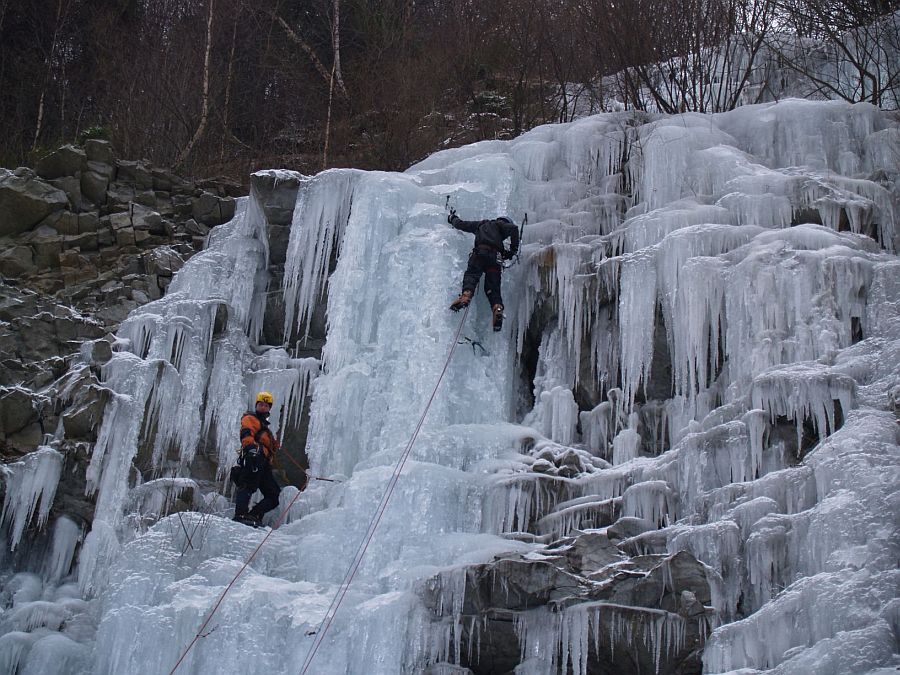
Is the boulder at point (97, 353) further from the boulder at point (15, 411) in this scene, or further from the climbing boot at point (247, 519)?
the climbing boot at point (247, 519)

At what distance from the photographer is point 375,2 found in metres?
18.2

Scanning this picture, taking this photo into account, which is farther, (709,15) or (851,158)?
(709,15)

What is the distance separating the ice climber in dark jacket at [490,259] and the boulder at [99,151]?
195 inches

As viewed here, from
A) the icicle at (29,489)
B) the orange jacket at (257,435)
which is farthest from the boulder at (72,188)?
the orange jacket at (257,435)

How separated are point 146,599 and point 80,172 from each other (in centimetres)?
633

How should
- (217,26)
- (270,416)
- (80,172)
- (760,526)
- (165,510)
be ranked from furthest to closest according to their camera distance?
(217,26) → (80,172) → (270,416) → (165,510) → (760,526)

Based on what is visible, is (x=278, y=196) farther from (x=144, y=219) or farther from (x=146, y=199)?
(x=146, y=199)

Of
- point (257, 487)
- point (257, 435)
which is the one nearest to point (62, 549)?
point (257, 487)

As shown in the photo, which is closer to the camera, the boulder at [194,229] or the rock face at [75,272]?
the rock face at [75,272]

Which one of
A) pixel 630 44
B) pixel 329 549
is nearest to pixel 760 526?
pixel 329 549

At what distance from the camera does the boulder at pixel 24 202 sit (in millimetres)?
12758

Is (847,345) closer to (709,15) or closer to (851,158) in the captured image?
(851,158)

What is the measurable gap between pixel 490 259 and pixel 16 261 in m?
5.40

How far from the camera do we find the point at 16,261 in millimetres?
12445
